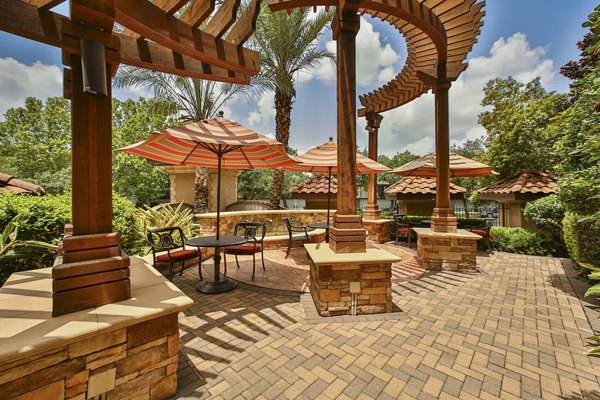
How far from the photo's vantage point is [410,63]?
6484mm

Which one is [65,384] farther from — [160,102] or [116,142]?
[116,142]

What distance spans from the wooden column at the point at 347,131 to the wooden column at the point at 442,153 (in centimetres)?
295

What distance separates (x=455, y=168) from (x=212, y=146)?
21.7ft

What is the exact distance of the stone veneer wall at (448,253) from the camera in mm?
5105

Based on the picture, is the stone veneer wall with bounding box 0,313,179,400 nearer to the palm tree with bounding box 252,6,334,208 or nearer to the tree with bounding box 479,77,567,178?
the palm tree with bounding box 252,6,334,208

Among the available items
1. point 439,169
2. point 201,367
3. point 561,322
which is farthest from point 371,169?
point 201,367

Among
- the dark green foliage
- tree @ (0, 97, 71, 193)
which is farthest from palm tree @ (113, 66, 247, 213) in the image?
tree @ (0, 97, 71, 193)

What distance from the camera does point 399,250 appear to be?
716 centimetres

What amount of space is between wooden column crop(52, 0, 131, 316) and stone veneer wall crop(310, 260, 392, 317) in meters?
2.10

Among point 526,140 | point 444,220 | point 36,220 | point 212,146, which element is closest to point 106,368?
point 212,146

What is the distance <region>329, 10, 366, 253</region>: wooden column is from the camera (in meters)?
3.40

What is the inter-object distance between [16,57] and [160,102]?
21.7 meters

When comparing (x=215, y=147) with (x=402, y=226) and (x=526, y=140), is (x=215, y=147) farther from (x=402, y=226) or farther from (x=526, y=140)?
(x=526, y=140)

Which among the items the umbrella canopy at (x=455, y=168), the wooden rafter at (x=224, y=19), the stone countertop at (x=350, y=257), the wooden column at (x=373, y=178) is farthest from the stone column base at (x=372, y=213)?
the wooden rafter at (x=224, y=19)
